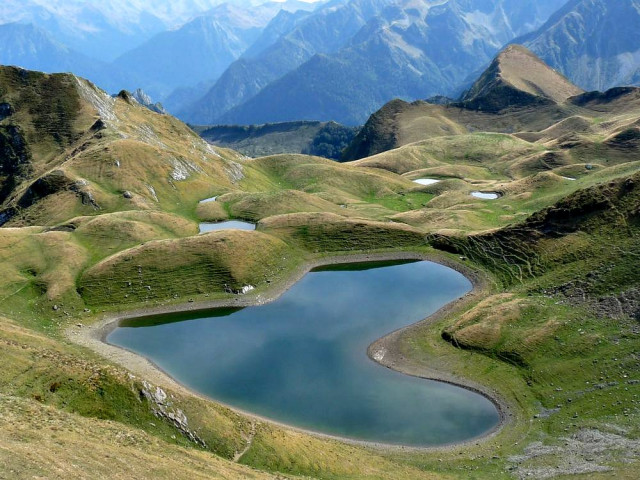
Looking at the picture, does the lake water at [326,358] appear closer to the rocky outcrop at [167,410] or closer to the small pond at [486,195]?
the rocky outcrop at [167,410]

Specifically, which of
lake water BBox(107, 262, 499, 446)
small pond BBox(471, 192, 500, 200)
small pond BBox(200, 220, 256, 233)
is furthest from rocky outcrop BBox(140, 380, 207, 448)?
small pond BBox(471, 192, 500, 200)

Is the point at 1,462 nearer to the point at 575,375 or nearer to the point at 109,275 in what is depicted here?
the point at 575,375

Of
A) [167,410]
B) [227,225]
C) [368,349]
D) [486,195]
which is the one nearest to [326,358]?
[368,349]

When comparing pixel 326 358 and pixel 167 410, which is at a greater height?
pixel 326 358

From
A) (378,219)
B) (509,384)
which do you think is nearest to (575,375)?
(509,384)

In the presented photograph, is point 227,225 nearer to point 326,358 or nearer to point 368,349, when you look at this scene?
point 326,358

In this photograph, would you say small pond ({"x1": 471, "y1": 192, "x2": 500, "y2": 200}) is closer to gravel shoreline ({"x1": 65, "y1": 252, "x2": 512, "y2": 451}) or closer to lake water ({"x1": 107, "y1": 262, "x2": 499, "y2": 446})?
gravel shoreline ({"x1": 65, "y1": 252, "x2": 512, "y2": 451})

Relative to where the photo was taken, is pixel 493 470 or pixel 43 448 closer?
pixel 43 448
